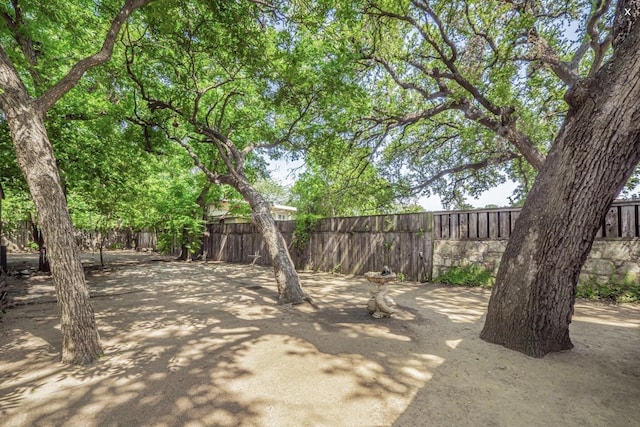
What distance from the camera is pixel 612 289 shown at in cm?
535

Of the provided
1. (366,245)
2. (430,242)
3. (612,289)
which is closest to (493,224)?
(430,242)

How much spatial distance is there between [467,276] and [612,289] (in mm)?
2539

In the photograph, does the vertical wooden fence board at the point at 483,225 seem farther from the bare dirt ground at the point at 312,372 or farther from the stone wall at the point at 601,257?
the bare dirt ground at the point at 312,372

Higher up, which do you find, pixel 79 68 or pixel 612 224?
pixel 79 68

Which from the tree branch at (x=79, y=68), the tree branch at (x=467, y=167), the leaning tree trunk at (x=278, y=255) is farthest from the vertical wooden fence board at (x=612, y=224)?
the tree branch at (x=79, y=68)

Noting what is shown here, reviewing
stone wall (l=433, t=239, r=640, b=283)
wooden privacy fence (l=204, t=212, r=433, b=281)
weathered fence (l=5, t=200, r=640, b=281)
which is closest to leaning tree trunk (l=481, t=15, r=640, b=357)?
stone wall (l=433, t=239, r=640, b=283)

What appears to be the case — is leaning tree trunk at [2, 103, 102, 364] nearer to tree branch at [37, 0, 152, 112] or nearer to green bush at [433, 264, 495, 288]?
tree branch at [37, 0, 152, 112]

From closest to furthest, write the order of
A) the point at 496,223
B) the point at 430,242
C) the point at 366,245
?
the point at 496,223 → the point at 430,242 → the point at 366,245

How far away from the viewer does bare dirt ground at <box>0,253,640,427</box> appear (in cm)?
201

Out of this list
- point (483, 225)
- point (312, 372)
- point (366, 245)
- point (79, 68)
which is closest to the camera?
point (312, 372)

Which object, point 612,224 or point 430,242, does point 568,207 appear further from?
point 430,242

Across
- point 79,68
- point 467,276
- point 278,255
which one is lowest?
point 467,276

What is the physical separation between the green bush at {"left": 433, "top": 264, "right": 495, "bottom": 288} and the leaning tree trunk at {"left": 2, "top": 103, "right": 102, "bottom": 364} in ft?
23.5

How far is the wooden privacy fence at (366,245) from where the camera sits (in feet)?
25.4
